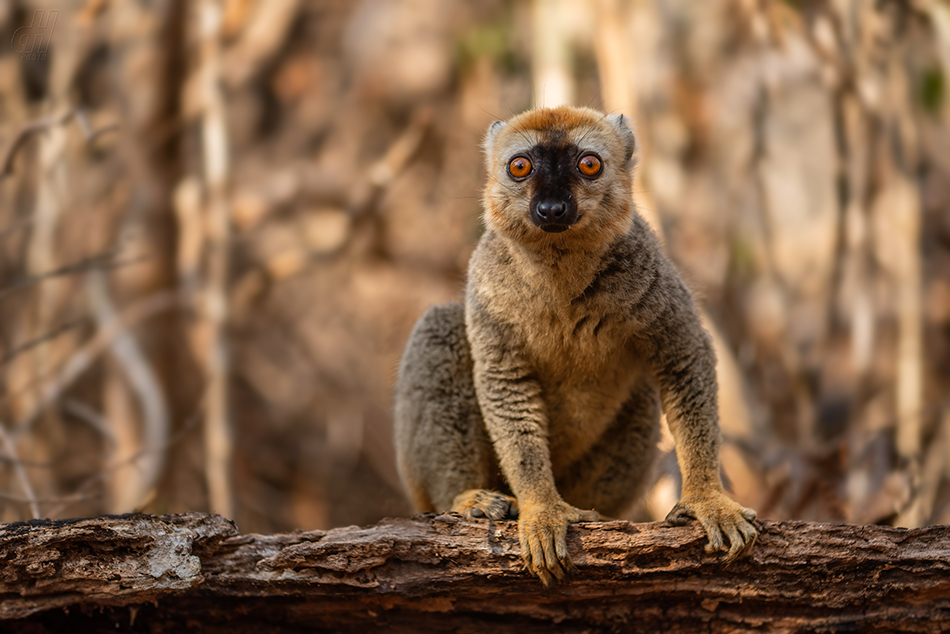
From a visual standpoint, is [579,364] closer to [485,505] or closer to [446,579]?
[485,505]

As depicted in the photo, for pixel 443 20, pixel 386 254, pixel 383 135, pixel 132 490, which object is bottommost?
pixel 132 490

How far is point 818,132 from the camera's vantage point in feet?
47.0

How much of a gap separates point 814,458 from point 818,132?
771cm

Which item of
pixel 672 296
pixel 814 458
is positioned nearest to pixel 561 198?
pixel 672 296

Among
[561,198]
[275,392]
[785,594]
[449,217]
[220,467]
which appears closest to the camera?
[785,594]

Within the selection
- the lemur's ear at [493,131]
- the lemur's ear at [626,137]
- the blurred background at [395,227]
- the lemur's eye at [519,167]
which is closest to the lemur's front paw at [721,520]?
the lemur's eye at [519,167]

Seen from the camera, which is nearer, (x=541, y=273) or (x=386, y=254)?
(x=541, y=273)

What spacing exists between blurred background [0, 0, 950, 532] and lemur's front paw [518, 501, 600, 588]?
12.2 ft

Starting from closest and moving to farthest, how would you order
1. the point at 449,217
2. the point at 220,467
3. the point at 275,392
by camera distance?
the point at 220,467
the point at 449,217
the point at 275,392

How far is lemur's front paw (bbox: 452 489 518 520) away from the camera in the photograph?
Answer: 4.98 m

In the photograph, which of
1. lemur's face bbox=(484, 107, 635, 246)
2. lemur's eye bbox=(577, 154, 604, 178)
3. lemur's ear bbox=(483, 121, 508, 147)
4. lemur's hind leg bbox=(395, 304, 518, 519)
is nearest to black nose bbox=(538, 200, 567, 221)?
lemur's face bbox=(484, 107, 635, 246)

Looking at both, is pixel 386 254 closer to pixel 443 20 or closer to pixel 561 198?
pixel 443 20

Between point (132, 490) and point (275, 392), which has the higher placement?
point (275, 392)

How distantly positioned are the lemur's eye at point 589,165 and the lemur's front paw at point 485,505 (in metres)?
1.85
